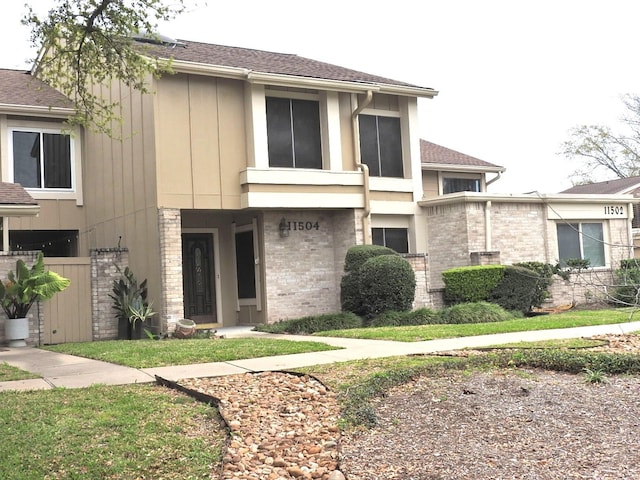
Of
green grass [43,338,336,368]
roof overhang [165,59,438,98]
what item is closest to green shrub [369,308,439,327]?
green grass [43,338,336,368]

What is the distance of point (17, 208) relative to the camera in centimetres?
1452

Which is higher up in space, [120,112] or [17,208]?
[120,112]

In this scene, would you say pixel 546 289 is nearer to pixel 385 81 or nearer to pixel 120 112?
pixel 385 81

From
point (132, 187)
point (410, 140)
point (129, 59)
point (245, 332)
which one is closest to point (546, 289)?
point (410, 140)

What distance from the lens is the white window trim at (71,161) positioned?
18.2m

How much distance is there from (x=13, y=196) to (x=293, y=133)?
6.61 metres

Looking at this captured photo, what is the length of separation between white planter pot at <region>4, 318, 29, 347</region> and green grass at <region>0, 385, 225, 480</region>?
275 inches

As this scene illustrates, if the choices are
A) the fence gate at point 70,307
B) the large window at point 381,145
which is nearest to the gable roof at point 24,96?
the fence gate at point 70,307

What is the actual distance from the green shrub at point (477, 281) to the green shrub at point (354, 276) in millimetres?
2049

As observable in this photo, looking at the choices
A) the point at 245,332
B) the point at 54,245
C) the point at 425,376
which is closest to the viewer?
the point at 425,376

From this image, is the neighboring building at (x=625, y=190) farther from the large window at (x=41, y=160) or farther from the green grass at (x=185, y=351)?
the large window at (x=41, y=160)

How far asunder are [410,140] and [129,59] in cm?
1007

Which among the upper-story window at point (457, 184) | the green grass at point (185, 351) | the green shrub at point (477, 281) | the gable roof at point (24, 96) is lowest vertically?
the green grass at point (185, 351)

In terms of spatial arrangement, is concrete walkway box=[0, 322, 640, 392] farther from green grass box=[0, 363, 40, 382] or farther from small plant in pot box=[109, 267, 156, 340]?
small plant in pot box=[109, 267, 156, 340]
